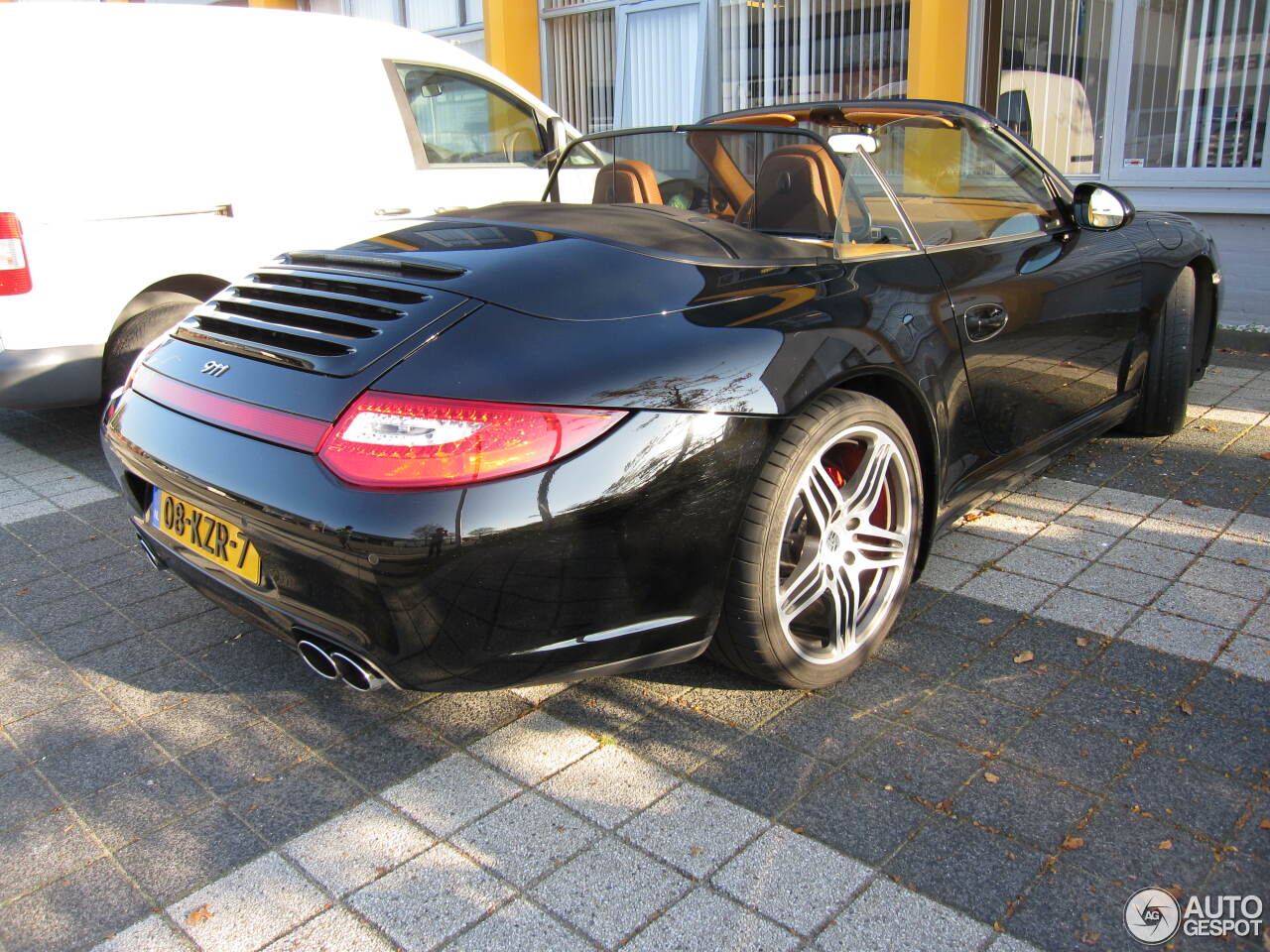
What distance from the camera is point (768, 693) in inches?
108

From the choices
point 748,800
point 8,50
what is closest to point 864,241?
point 748,800

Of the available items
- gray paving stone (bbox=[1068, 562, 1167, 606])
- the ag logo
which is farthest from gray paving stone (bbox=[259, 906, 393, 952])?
gray paving stone (bbox=[1068, 562, 1167, 606])

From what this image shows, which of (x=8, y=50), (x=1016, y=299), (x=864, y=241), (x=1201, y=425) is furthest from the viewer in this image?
(x=1201, y=425)

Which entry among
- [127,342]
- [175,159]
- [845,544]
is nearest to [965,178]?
[845,544]

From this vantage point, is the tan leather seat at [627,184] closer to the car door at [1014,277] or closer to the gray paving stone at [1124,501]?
the car door at [1014,277]

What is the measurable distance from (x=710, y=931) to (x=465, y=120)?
17.7ft

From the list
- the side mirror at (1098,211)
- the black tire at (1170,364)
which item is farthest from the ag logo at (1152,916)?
the black tire at (1170,364)

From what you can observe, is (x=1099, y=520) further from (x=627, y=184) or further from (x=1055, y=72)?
(x=1055, y=72)

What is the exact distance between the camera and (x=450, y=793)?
7.76 feet

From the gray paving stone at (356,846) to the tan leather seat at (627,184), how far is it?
81.8 inches

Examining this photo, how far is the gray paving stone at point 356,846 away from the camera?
2.11 metres

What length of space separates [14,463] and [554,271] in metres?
4.04

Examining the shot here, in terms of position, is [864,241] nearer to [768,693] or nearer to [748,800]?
[768,693]

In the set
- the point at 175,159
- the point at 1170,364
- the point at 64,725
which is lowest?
the point at 64,725
